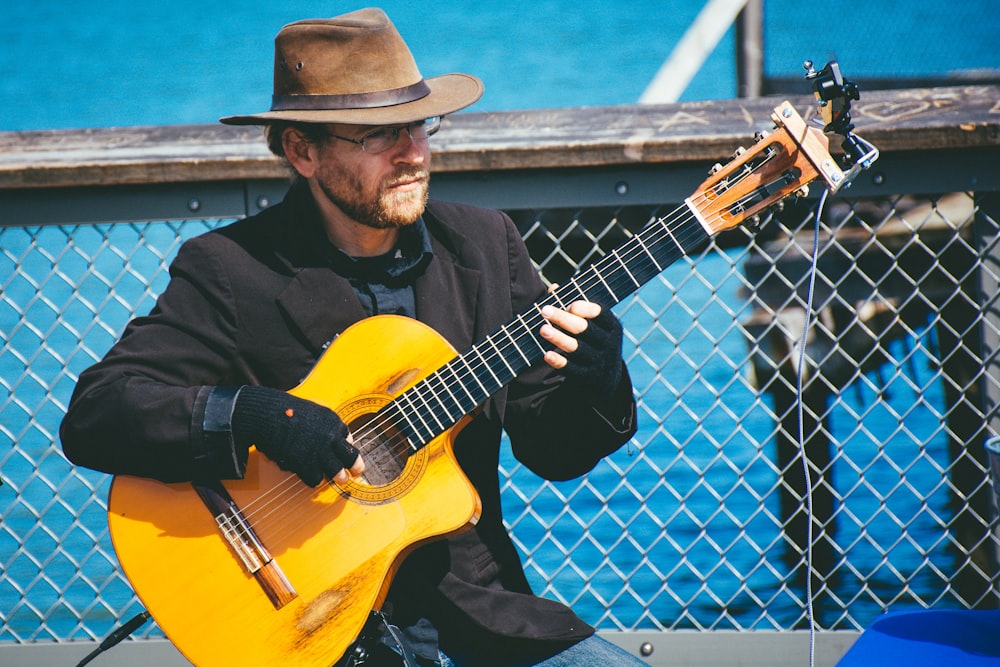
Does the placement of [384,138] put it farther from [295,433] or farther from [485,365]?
[295,433]

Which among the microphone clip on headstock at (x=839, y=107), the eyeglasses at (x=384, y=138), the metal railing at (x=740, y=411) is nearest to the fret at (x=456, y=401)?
the eyeglasses at (x=384, y=138)

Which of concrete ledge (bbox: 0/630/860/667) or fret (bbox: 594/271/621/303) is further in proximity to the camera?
concrete ledge (bbox: 0/630/860/667)

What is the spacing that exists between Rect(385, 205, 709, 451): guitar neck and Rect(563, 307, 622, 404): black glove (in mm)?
60

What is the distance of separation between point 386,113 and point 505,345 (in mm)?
547

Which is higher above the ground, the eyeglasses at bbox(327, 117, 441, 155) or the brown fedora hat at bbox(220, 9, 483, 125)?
the brown fedora hat at bbox(220, 9, 483, 125)

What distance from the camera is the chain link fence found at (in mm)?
3094

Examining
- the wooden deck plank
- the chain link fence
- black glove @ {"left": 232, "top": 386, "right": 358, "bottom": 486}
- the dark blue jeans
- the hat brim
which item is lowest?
the chain link fence

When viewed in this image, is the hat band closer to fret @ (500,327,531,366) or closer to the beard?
the beard

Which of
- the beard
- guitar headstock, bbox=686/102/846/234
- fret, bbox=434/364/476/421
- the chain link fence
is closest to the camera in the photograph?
guitar headstock, bbox=686/102/846/234

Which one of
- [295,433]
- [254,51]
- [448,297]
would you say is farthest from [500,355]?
[254,51]

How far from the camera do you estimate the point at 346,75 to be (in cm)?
242

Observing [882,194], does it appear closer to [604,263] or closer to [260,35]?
[604,263]

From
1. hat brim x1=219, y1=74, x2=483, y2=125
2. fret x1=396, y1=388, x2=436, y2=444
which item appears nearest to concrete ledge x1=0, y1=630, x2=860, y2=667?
fret x1=396, y1=388, x2=436, y2=444

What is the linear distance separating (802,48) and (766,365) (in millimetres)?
17238
